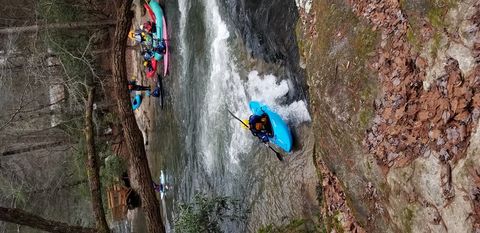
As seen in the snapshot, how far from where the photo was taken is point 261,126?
6410mm

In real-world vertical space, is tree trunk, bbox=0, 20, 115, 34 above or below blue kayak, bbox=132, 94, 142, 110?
above

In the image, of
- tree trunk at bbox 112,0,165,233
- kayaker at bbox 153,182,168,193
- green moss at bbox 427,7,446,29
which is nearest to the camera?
green moss at bbox 427,7,446,29

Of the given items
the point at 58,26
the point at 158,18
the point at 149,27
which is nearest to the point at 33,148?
the point at 58,26

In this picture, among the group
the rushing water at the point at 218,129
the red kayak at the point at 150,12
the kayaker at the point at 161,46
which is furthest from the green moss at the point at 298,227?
the red kayak at the point at 150,12

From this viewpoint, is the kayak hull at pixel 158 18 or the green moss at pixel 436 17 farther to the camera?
the kayak hull at pixel 158 18

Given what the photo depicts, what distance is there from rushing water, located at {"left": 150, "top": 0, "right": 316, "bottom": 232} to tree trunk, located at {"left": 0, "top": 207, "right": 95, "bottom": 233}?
2.47m

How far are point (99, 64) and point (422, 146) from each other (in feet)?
30.6

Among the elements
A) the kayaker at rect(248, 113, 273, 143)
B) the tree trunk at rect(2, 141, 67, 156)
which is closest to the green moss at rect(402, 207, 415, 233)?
the kayaker at rect(248, 113, 273, 143)

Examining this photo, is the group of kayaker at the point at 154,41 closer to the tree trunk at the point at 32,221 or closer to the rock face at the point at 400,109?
the tree trunk at the point at 32,221

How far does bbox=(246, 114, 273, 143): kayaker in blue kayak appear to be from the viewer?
21.0 ft

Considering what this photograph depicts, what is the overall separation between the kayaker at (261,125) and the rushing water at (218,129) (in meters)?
0.26

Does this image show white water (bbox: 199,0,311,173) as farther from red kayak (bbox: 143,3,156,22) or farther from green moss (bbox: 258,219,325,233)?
red kayak (bbox: 143,3,156,22)

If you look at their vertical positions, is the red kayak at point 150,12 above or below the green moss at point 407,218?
above

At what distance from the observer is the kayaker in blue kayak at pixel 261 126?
641cm
